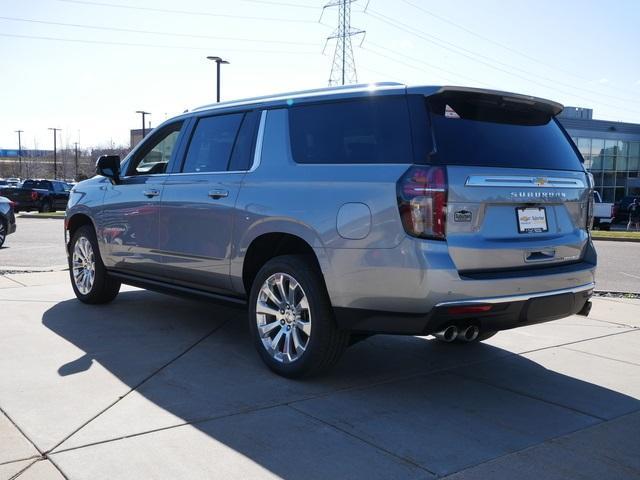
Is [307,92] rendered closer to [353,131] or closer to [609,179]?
[353,131]

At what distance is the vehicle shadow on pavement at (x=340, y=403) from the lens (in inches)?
134

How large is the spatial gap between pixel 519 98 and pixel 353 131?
3.76 feet

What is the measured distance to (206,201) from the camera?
17.3 feet

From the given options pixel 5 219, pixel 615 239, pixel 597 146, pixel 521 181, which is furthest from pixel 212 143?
pixel 597 146

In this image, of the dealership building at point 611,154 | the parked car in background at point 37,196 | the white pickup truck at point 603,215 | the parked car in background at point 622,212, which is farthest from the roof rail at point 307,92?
the dealership building at point 611,154

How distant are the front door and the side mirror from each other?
0.26 feet

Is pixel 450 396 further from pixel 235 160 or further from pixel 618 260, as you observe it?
pixel 618 260

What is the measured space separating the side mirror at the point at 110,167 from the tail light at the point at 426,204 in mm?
3662

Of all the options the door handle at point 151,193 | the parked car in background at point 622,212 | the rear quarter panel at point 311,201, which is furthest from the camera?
the parked car in background at point 622,212

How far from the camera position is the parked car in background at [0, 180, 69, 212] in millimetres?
31109

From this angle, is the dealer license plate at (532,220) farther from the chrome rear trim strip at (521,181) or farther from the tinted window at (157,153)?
the tinted window at (157,153)

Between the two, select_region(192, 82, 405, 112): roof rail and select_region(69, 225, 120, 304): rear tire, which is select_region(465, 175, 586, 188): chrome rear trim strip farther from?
select_region(69, 225, 120, 304): rear tire

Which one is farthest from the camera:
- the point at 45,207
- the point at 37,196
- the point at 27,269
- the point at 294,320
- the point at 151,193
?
the point at 45,207

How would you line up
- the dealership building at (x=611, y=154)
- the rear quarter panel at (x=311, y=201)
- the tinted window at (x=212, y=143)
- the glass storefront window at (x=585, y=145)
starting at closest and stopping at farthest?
the rear quarter panel at (x=311, y=201) → the tinted window at (x=212, y=143) → the glass storefront window at (x=585, y=145) → the dealership building at (x=611, y=154)
